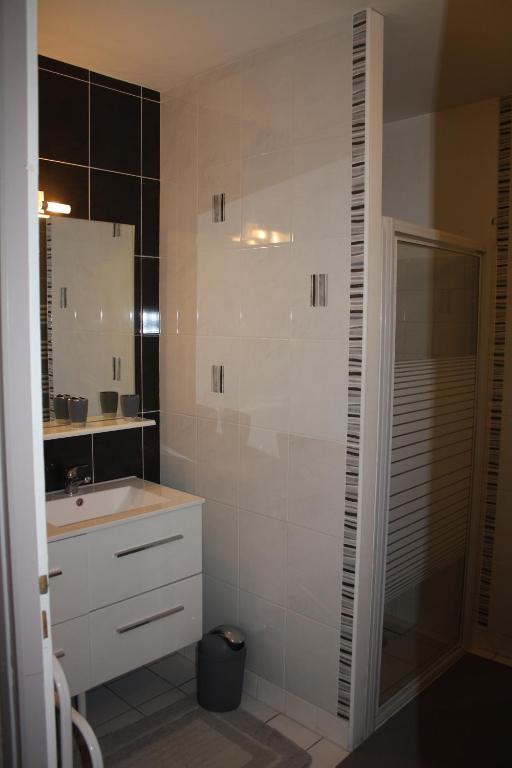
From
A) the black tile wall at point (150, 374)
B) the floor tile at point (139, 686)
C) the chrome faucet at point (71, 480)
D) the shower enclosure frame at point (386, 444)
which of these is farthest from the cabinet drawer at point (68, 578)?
the shower enclosure frame at point (386, 444)

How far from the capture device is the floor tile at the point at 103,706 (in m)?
2.43

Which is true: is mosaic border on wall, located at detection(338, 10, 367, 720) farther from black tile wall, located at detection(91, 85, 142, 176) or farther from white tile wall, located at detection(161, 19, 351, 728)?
black tile wall, located at detection(91, 85, 142, 176)

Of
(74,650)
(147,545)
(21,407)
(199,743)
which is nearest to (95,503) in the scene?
(147,545)

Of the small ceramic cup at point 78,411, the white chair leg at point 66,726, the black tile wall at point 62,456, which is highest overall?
the small ceramic cup at point 78,411

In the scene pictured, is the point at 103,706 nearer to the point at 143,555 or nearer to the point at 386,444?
the point at 143,555

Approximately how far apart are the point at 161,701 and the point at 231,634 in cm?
43

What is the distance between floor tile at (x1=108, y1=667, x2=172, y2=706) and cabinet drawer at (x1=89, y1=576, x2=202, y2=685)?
0.93 ft

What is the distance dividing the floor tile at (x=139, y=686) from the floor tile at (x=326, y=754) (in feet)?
2.36

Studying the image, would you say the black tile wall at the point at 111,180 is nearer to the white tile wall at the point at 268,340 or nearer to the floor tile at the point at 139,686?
the white tile wall at the point at 268,340

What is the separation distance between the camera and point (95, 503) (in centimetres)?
263

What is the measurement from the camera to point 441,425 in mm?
2658

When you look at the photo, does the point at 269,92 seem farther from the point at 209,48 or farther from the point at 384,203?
the point at 384,203

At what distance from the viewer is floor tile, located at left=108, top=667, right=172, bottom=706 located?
2579mm

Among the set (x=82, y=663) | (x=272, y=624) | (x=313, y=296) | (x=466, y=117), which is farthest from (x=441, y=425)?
(x=82, y=663)
